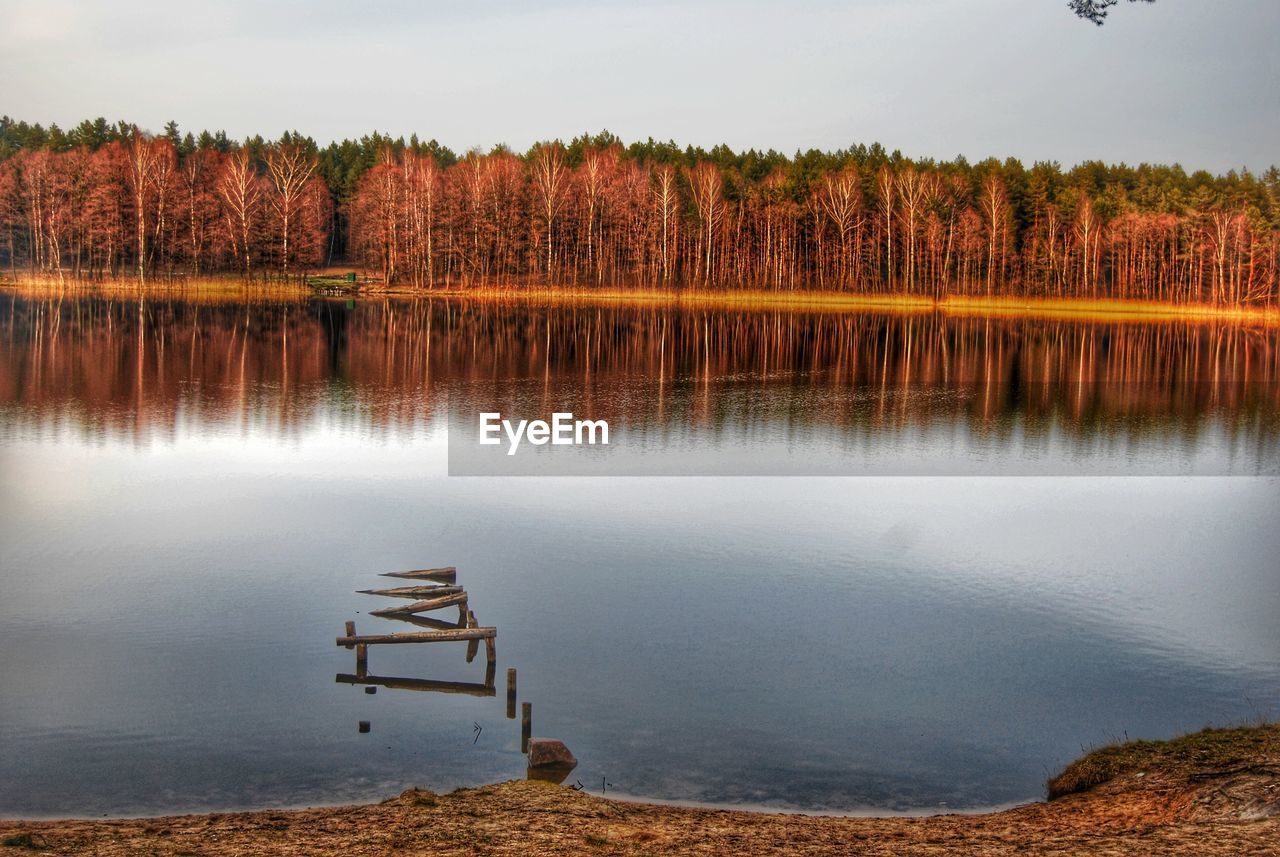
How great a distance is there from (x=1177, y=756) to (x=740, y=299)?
97.2 metres

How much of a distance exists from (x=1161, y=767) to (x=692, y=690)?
16.8 ft

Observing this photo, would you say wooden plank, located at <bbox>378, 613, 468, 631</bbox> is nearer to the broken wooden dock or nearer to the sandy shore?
the broken wooden dock

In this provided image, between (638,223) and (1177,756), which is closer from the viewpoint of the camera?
(1177,756)

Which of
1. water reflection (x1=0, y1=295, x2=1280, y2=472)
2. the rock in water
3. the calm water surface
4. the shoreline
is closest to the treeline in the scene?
the shoreline

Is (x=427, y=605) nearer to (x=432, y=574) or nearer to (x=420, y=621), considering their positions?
(x=420, y=621)

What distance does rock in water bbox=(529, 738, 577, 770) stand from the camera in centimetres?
1155

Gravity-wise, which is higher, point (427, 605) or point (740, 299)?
point (740, 299)

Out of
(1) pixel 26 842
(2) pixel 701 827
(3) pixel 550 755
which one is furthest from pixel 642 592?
(1) pixel 26 842

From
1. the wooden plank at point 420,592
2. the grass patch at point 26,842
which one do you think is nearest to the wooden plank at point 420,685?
the wooden plank at point 420,592

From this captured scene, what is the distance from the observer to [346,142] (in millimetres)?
149875

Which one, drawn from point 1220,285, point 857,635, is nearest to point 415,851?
point 857,635

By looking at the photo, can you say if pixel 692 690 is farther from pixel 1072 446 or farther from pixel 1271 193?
pixel 1271 193

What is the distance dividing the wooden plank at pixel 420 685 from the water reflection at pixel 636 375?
17.8 metres

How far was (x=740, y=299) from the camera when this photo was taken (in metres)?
107
